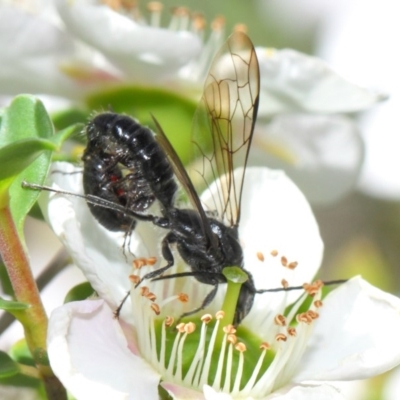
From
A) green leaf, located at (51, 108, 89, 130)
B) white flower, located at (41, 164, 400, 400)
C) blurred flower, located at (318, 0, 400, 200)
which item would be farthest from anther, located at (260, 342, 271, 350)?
blurred flower, located at (318, 0, 400, 200)

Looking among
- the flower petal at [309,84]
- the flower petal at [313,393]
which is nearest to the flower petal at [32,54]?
the flower petal at [309,84]

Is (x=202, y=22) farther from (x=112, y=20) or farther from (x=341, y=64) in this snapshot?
(x=341, y=64)

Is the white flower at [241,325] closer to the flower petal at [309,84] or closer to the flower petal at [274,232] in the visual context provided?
the flower petal at [274,232]

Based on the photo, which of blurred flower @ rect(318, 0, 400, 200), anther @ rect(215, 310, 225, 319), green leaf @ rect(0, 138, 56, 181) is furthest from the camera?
blurred flower @ rect(318, 0, 400, 200)

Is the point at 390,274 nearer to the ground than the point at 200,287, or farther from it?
nearer to the ground

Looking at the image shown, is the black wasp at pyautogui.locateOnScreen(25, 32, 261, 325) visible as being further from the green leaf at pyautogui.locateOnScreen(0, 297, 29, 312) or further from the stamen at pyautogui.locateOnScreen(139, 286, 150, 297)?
the green leaf at pyautogui.locateOnScreen(0, 297, 29, 312)

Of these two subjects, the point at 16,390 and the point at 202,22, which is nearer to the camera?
the point at 16,390

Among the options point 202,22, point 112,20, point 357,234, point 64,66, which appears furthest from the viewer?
point 357,234

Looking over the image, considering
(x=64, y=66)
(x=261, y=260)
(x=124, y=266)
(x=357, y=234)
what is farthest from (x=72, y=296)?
(x=357, y=234)
